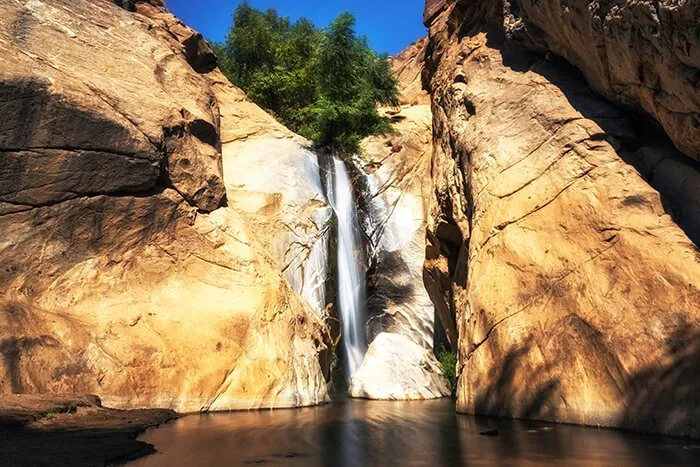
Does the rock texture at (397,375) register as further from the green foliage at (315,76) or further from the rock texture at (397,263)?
the green foliage at (315,76)

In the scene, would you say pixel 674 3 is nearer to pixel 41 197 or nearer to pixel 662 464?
pixel 662 464

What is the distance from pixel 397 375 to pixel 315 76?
679 inches

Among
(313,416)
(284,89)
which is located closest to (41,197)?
(313,416)

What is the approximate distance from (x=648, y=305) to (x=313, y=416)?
583 centimetres

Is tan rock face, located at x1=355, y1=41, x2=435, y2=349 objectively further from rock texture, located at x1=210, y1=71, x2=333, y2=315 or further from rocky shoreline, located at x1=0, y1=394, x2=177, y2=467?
rocky shoreline, located at x1=0, y1=394, x2=177, y2=467

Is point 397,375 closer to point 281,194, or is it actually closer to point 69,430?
point 281,194

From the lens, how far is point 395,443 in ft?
23.2

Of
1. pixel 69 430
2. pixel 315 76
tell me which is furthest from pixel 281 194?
pixel 69 430

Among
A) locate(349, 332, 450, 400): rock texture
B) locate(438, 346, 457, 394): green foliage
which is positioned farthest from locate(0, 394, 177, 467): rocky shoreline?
locate(438, 346, 457, 394): green foliage

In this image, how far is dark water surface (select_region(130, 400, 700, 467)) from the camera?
5719 millimetres

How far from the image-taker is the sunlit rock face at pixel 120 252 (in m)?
10.2

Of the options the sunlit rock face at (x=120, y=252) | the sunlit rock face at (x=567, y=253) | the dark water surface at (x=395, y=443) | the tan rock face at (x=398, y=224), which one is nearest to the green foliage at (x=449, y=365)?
the tan rock face at (x=398, y=224)

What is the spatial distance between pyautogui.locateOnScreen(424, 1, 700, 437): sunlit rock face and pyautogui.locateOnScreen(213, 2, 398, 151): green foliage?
9.79 m

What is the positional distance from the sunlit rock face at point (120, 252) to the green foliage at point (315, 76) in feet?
28.5
